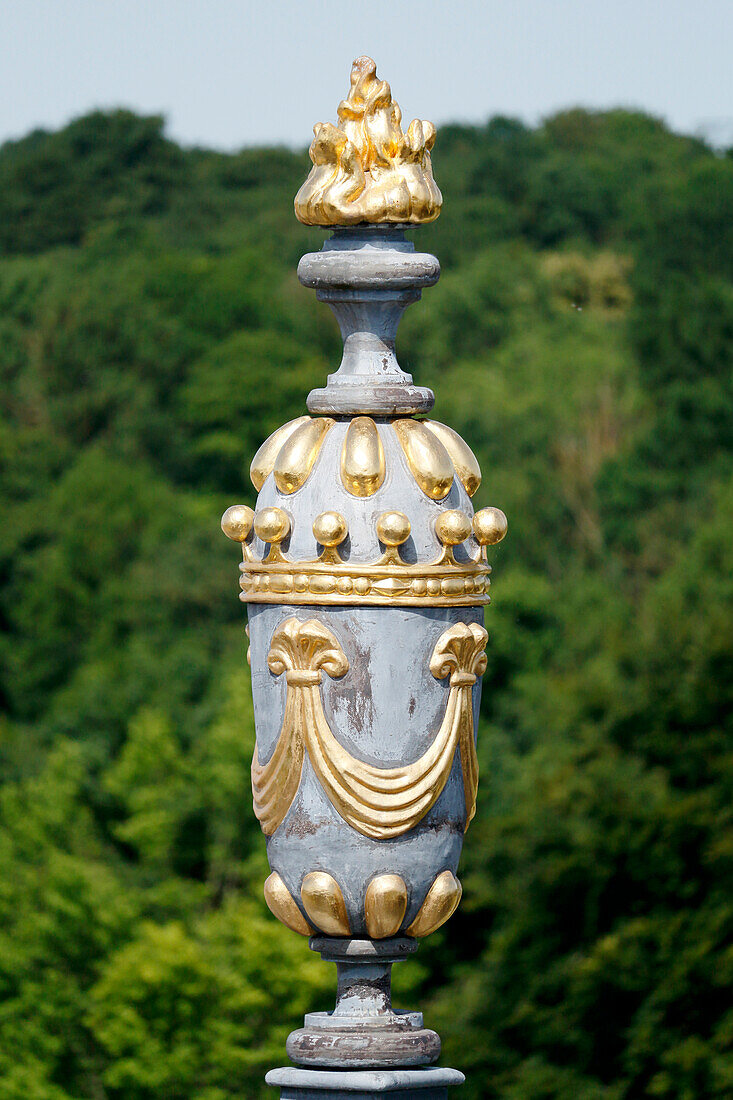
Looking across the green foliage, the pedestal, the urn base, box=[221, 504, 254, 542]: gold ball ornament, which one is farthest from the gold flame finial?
the green foliage

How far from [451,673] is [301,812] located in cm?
66

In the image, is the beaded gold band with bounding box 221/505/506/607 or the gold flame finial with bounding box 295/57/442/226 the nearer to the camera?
the beaded gold band with bounding box 221/505/506/607

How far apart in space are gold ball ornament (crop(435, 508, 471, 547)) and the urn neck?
1.44ft

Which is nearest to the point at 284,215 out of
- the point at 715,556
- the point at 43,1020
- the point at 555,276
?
the point at 555,276

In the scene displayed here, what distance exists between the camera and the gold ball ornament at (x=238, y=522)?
7.82 metres

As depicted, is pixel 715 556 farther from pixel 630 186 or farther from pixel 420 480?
pixel 420 480

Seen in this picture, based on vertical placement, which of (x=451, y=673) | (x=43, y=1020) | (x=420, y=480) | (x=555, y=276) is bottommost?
(x=451, y=673)

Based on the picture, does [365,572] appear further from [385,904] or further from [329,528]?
[385,904]

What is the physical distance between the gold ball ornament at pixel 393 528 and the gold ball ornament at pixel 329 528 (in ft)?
0.39

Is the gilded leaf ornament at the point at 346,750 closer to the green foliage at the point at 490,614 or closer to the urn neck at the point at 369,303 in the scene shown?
the urn neck at the point at 369,303

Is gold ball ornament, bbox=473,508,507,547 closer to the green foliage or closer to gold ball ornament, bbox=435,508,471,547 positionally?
gold ball ornament, bbox=435,508,471,547

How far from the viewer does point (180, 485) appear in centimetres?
7275

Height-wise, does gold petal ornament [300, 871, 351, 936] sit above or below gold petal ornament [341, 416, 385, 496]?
below

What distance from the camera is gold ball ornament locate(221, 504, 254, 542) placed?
25.7 feet
